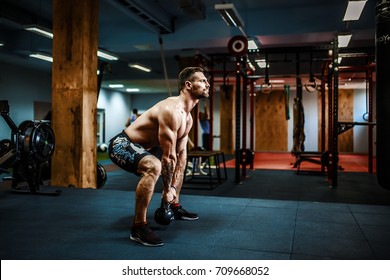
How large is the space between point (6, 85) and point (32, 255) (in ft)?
28.8

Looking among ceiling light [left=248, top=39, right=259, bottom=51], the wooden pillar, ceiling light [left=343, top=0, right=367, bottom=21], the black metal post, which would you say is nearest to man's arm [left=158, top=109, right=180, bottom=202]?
the black metal post

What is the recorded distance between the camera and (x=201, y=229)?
101 inches

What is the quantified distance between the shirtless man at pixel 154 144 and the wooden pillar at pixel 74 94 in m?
1.95

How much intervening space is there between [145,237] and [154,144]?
72 centimetres

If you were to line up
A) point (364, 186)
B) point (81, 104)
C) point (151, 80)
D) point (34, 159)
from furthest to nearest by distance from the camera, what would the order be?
point (151, 80) → point (364, 186) → point (81, 104) → point (34, 159)

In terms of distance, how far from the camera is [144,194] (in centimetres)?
229

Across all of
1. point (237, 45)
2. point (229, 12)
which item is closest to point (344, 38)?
point (237, 45)

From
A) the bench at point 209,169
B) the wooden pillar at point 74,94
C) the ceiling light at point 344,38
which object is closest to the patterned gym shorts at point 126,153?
the wooden pillar at point 74,94

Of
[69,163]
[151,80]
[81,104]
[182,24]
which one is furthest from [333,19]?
[151,80]

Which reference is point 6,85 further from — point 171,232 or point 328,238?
point 328,238

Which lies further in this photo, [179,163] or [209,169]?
[209,169]

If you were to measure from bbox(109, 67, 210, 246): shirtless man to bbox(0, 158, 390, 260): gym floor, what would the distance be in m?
0.22

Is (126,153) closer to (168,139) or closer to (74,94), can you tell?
(168,139)

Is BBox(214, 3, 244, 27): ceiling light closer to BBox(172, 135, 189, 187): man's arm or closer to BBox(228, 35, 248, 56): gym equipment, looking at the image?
BBox(228, 35, 248, 56): gym equipment
